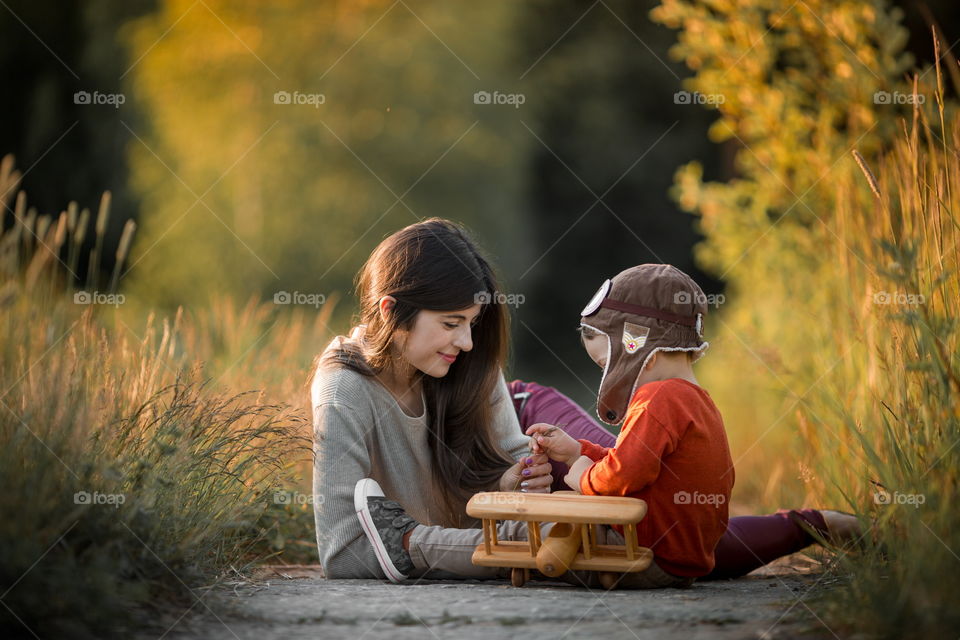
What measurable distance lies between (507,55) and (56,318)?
10889mm

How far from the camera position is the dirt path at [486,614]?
210 cm

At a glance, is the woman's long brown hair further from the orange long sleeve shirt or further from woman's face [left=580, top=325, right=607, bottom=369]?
the orange long sleeve shirt

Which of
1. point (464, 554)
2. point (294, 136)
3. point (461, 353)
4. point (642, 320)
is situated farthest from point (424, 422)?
point (294, 136)

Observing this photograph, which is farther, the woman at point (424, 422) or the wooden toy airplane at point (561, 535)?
the woman at point (424, 422)

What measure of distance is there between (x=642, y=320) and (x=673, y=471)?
1.36 ft

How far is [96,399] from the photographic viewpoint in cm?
252

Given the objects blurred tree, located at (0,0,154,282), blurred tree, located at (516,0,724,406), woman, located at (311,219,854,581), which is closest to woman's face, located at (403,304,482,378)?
woman, located at (311,219,854,581)

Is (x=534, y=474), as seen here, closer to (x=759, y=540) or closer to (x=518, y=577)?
(x=518, y=577)

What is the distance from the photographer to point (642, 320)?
274 cm

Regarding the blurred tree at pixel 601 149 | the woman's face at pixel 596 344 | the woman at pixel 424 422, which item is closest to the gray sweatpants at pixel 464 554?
the woman at pixel 424 422

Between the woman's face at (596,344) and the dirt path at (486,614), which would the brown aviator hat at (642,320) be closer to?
the woman's face at (596,344)

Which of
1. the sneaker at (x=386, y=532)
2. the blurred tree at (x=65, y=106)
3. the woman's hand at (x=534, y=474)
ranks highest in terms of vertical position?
the blurred tree at (x=65, y=106)

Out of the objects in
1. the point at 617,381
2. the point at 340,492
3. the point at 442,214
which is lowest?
the point at 340,492

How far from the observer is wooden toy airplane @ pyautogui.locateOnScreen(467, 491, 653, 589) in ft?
8.09
